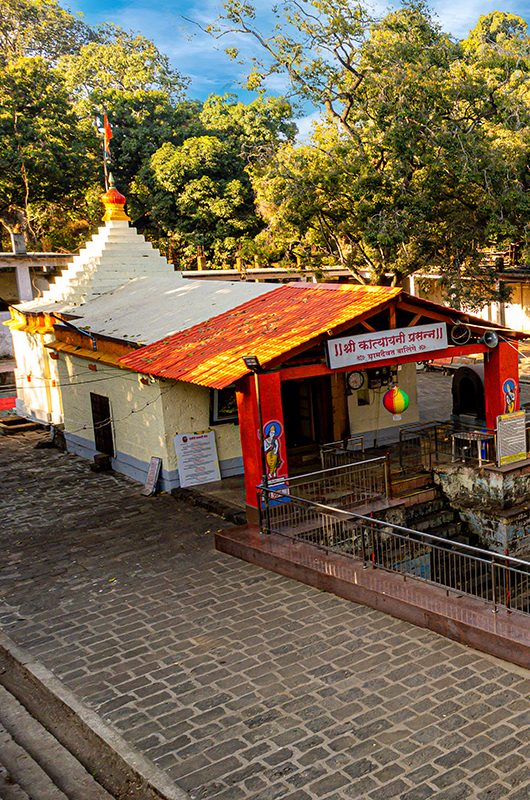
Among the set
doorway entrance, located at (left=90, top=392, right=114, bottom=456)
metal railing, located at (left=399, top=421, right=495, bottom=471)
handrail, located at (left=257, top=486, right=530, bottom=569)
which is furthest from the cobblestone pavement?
metal railing, located at (left=399, top=421, right=495, bottom=471)

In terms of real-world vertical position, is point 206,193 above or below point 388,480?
above

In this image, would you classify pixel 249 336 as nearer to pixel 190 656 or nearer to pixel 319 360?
pixel 319 360

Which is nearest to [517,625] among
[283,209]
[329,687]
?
[329,687]

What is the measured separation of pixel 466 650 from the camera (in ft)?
29.7

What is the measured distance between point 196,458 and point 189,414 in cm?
96

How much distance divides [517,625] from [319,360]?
643 centimetres

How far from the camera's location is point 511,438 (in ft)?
49.4

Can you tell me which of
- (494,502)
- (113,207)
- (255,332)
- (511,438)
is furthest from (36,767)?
(113,207)

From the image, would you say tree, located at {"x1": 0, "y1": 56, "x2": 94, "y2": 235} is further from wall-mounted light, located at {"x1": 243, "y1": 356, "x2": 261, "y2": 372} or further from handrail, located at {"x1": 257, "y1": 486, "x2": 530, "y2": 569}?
handrail, located at {"x1": 257, "y1": 486, "x2": 530, "y2": 569}

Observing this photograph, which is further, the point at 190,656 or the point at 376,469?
the point at 376,469

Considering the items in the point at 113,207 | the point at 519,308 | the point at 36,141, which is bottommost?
the point at 519,308

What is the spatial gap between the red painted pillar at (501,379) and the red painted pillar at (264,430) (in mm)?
5325

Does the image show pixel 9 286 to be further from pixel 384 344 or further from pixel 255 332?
pixel 384 344

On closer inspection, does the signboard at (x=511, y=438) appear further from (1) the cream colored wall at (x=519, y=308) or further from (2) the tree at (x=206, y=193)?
(2) the tree at (x=206, y=193)
